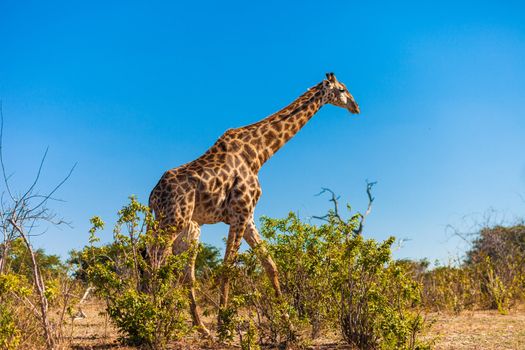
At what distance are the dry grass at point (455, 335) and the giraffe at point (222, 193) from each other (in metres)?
1.03

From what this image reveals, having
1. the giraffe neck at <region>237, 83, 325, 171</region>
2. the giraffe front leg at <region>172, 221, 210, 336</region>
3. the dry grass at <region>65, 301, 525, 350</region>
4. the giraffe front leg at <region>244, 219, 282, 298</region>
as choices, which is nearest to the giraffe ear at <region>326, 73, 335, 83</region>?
the giraffe neck at <region>237, 83, 325, 171</region>

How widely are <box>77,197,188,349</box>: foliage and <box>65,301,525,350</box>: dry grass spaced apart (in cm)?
32

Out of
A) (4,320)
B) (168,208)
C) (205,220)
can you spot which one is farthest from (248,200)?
(4,320)

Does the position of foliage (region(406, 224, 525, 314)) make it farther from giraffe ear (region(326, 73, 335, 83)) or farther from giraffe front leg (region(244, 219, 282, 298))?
giraffe front leg (region(244, 219, 282, 298))

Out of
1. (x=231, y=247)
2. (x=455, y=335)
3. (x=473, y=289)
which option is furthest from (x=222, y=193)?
(x=473, y=289)

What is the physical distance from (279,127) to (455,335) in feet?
14.0

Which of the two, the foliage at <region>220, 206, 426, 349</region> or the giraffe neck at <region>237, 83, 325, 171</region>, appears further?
the giraffe neck at <region>237, 83, 325, 171</region>

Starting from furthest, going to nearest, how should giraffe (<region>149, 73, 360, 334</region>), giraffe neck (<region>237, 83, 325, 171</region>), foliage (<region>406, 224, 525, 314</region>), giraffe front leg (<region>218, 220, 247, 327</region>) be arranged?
foliage (<region>406, 224, 525, 314</region>) → giraffe neck (<region>237, 83, 325, 171</region>) → giraffe (<region>149, 73, 360, 334</region>) → giraffe front leg (<region>218, 220, 247, 327</region>)

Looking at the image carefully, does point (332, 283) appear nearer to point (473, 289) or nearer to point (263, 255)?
point (263, 255)

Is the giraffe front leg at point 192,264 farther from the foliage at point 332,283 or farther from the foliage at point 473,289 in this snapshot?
the foliage at point 473,289

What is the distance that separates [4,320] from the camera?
5941mm

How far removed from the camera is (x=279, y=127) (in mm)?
9500

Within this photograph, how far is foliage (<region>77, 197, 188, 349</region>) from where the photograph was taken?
20.4 ft

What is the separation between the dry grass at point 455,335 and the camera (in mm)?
7254
